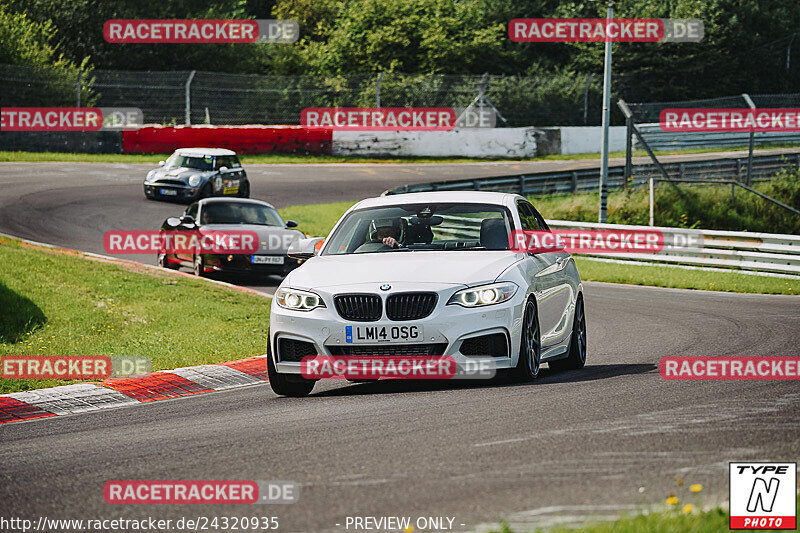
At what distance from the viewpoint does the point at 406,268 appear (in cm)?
905

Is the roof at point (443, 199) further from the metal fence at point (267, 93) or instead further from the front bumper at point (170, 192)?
the metal fence at point (267, 93)

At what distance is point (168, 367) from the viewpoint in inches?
442

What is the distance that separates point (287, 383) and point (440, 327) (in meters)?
1.45

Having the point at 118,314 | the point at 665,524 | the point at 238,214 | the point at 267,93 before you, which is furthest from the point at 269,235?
the point at 267,93

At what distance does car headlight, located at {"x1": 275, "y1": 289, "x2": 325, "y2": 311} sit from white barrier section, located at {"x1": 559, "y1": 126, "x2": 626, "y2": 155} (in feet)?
128

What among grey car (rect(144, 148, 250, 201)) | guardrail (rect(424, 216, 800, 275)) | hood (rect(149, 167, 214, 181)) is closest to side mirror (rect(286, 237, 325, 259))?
guardrail (rect(424, 216, 800, 275))

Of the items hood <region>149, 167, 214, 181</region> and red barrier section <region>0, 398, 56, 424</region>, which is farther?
hood <region>149, 167, 214, 181</region>

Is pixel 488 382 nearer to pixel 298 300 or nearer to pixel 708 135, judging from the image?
pixel 298 300

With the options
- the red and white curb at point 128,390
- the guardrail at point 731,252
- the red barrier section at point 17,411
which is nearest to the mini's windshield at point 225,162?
the guardrail at point 731,252

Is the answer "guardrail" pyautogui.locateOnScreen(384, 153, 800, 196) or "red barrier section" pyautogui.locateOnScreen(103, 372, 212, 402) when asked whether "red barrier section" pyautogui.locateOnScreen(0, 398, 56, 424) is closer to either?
"red barrier section" pyautogui.locateOnScreen(103, 372, 212, 402)

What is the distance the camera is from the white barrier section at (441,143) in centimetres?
4328

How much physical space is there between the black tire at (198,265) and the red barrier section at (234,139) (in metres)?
20.2

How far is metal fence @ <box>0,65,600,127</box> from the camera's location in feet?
136

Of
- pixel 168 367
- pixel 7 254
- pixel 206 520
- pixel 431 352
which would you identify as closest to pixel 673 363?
pixel 431 352
